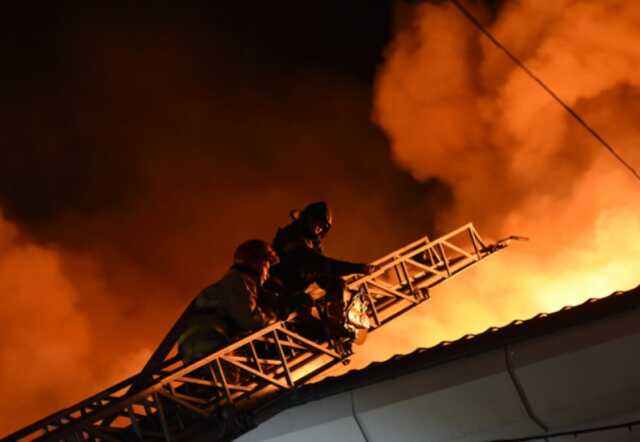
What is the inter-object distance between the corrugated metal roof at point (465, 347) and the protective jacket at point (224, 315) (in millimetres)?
946

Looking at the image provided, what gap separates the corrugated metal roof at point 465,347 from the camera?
17.6 feet

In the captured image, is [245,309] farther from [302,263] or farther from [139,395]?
[139,395]

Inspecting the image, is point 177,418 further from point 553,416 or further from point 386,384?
point 553,416

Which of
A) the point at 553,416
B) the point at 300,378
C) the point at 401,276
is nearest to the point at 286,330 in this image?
the point at 300,378

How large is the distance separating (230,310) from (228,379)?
0.78 meters

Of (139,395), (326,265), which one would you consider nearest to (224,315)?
(326,265)

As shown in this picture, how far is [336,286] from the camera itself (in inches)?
335

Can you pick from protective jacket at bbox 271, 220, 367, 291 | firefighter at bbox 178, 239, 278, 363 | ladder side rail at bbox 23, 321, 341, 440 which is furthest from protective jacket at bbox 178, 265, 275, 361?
protective jacket at bbox 271, 220, 367, 291

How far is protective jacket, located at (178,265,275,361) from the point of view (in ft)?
25.9

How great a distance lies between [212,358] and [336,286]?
6.74 feet

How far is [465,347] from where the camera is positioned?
19.7 feet

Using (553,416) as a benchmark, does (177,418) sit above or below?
above

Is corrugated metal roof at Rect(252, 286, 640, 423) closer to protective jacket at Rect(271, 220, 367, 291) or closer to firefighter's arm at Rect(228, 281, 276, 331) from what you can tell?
firefighter's arm at Rect(228, 281, 276, 331)

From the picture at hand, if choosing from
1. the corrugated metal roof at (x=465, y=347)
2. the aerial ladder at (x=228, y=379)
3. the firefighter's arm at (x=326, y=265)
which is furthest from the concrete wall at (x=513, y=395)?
the firefighter's arm at (x=326, y=265)
